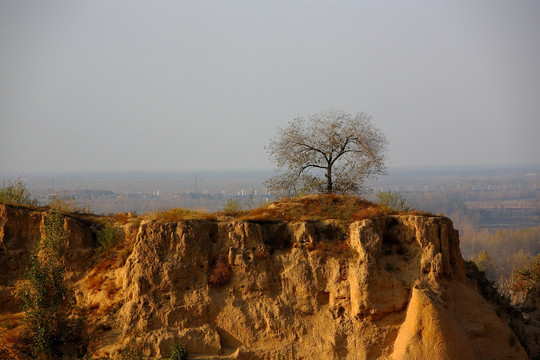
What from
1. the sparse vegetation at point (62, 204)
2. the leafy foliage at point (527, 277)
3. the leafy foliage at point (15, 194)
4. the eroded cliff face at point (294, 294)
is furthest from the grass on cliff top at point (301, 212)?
the leafy foliage at point (527, 277)

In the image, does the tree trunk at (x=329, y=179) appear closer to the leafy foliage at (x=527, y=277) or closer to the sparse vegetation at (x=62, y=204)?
the sparse vegetation at (x=62, y=204)

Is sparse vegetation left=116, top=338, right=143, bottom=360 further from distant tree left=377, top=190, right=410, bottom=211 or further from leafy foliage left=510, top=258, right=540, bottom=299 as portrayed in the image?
leafy foliage left=510, top=258, right=540, bottom=299

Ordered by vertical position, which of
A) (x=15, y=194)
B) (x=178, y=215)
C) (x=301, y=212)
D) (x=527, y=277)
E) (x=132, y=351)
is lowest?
(x=527, y=277)

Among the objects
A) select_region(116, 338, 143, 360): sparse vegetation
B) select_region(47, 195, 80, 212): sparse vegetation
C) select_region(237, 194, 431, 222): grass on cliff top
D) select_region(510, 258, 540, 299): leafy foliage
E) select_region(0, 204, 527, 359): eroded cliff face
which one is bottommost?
select_region(510, 258, 540, 299): leafy foliage

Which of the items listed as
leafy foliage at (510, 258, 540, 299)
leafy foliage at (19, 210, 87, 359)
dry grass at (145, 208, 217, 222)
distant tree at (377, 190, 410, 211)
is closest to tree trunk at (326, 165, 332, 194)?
distant tree at (377, 190, 410, 211)

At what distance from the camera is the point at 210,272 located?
61.4 feet

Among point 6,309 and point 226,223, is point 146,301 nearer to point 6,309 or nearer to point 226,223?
point 226,223

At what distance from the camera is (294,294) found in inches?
741

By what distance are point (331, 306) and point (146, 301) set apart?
18.4 ft

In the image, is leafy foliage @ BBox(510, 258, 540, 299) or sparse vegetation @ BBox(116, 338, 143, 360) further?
leafy foliage @ BBox(510, 258, 540, 299)

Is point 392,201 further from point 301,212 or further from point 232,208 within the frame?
point 232,208

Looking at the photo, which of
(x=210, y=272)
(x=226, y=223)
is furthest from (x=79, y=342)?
(x=226, y=223)

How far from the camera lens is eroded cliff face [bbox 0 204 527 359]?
17.9 m

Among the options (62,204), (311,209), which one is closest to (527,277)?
(311,209)
